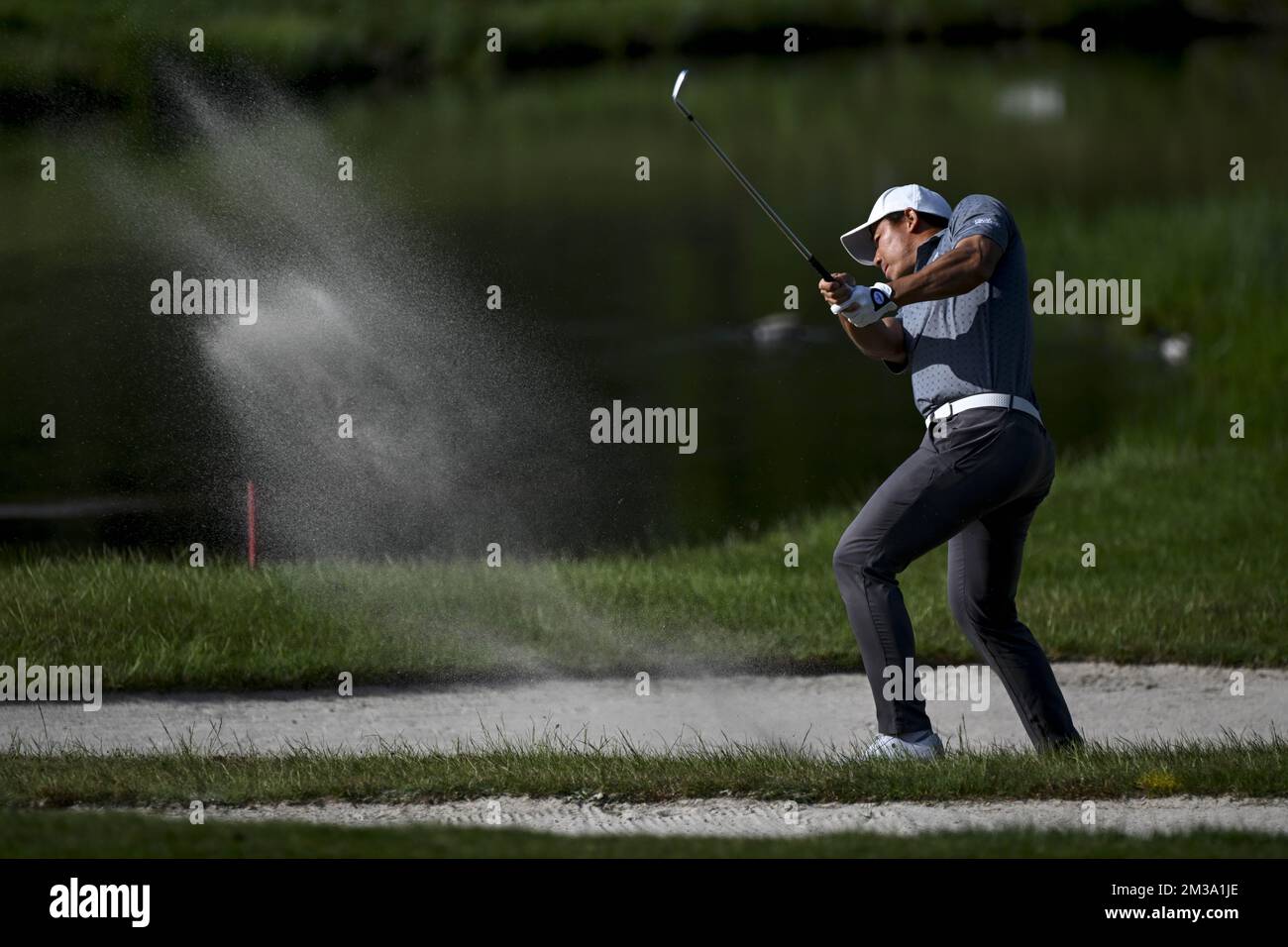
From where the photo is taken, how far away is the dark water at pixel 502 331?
50.3 ft

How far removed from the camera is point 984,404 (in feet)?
26.2

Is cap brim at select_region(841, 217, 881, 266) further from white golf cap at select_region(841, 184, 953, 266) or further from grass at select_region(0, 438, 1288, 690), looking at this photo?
grass at select_region(0, 438, 1288, 690)

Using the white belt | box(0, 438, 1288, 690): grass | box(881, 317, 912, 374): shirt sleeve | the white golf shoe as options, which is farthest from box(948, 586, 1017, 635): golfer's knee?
box(0, 438, 1288, 690): grass

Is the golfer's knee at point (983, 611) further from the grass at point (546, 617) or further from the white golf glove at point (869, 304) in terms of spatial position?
the grass at point (546, 617)

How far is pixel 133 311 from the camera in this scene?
2225 centimetres

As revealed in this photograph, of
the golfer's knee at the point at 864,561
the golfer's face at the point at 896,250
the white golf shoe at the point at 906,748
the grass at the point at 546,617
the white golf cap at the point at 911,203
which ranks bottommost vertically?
the white golf shoe at the point at 906,748

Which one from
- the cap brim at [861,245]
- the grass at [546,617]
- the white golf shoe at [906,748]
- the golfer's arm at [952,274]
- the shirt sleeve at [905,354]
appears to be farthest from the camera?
the grass at [546,617]

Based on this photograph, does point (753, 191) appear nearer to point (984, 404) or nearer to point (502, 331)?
point (984, 404)

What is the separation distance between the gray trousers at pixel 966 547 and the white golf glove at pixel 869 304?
0.56m

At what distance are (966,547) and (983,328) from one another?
0.94 metres

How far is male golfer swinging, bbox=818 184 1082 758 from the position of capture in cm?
793

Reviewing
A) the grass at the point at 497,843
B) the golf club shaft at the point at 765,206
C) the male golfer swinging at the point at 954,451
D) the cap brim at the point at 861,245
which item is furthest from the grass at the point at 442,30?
the grass at the point at 497,843

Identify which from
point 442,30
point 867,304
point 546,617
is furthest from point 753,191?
point 442,30
